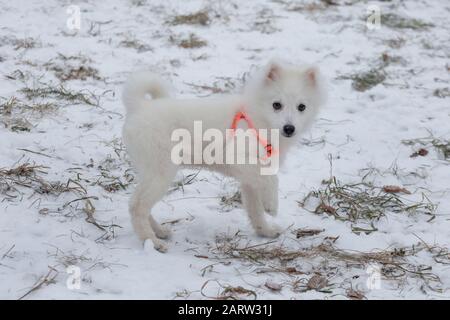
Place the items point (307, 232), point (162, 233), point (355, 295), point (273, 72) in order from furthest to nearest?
point (307, 232)
point (162, 233)
point (273, 72)
point (355, 295)

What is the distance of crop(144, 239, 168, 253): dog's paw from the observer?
3.24 m

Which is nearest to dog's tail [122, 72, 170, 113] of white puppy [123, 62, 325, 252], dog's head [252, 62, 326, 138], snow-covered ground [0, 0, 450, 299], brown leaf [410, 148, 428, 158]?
white puppy [123, 62, 325, 252]

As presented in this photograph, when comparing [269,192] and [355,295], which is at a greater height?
[269,192]

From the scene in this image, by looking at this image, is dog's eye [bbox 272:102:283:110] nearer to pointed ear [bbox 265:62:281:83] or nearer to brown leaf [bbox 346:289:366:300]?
pointed ear [bbox 265:62:281:83]

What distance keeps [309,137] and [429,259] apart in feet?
6.41

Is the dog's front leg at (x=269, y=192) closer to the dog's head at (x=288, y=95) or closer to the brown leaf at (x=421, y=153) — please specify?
the dog's head at (x=288, y=95)

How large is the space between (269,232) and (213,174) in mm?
959

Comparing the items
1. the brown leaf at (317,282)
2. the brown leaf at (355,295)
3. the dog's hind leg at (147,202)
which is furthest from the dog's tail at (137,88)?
the brown leaf at (355,295)

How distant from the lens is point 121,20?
711cm

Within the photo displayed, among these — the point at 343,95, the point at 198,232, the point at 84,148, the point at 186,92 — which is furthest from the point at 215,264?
the point at 343,95

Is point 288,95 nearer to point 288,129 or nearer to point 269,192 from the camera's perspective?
point 288,129

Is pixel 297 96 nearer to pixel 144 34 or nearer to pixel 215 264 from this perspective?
pixel 215 264

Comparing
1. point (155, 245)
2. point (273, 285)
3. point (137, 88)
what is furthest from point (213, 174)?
point (273, 285)

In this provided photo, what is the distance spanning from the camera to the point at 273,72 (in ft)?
11.0
